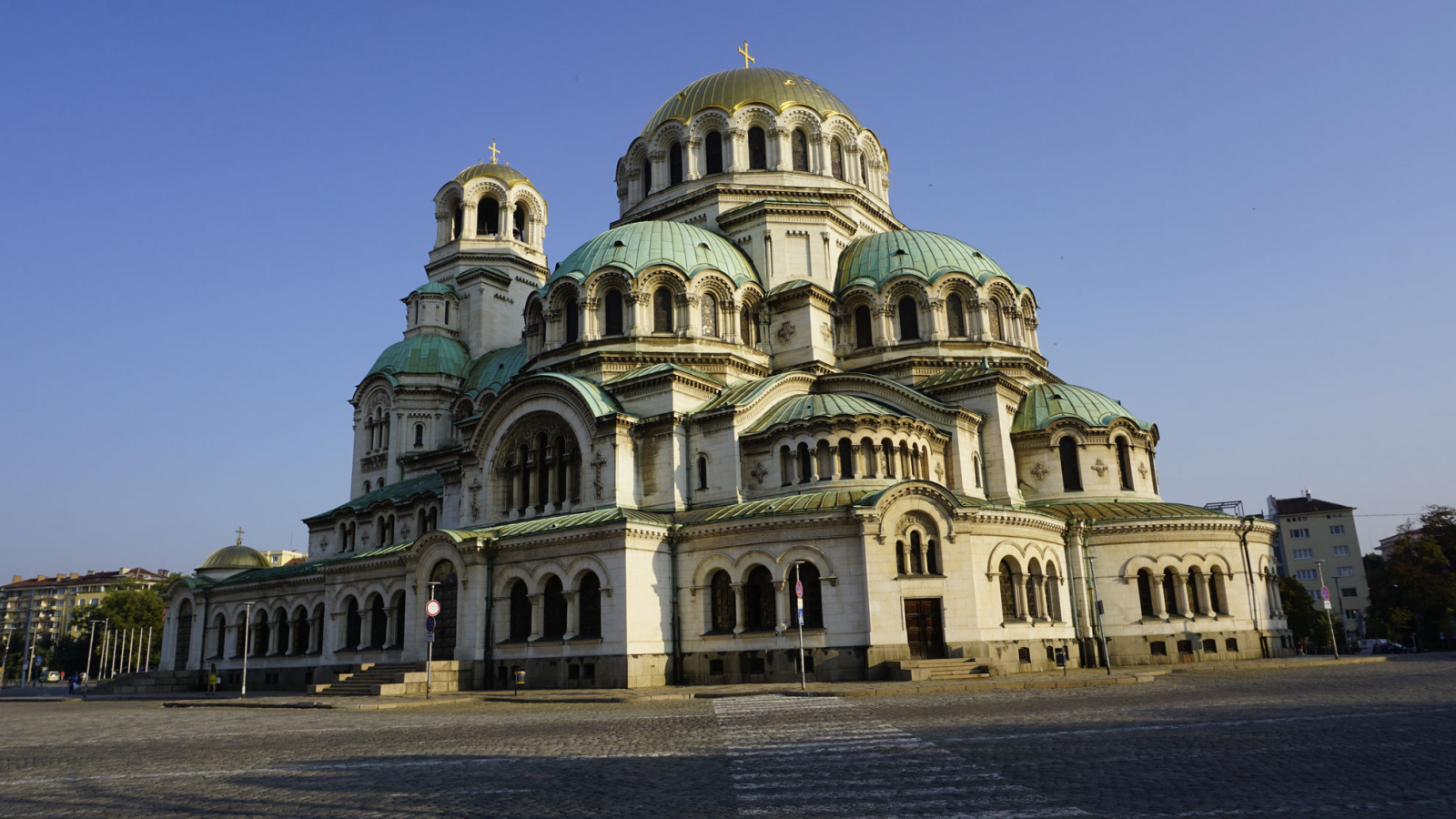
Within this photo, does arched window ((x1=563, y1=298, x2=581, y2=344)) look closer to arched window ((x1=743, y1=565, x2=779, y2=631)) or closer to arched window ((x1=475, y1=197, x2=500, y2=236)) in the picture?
arched window ((x1=743, y1=565, x2=779, y2=631))

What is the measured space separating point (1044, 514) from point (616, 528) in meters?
15.6

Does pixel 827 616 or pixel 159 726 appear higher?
pixel 827 616

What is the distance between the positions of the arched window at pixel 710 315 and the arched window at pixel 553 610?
1143 cm

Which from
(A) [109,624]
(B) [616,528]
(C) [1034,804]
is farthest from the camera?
(A) [109,624]

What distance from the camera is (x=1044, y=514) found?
3512 centimetres

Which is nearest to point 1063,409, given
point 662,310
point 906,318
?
point 906,318

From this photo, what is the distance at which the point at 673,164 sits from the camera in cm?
4622

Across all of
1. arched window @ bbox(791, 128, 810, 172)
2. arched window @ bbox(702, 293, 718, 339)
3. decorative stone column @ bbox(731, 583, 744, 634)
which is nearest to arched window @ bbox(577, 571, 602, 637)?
decorative stone column @ bbox(731, 583, 744, 634)

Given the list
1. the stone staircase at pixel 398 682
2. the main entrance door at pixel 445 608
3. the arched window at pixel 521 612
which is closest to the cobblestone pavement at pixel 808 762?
the stone staircase at pixel 398 682

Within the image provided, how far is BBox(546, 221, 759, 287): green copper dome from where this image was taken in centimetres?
3806

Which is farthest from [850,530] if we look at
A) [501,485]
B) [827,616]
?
[501,485]

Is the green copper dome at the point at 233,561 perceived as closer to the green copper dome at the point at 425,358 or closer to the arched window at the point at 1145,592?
the green copper dome at the point at 425,358

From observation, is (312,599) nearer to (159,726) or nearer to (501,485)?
(501,485)

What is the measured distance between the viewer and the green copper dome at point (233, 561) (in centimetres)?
5619
